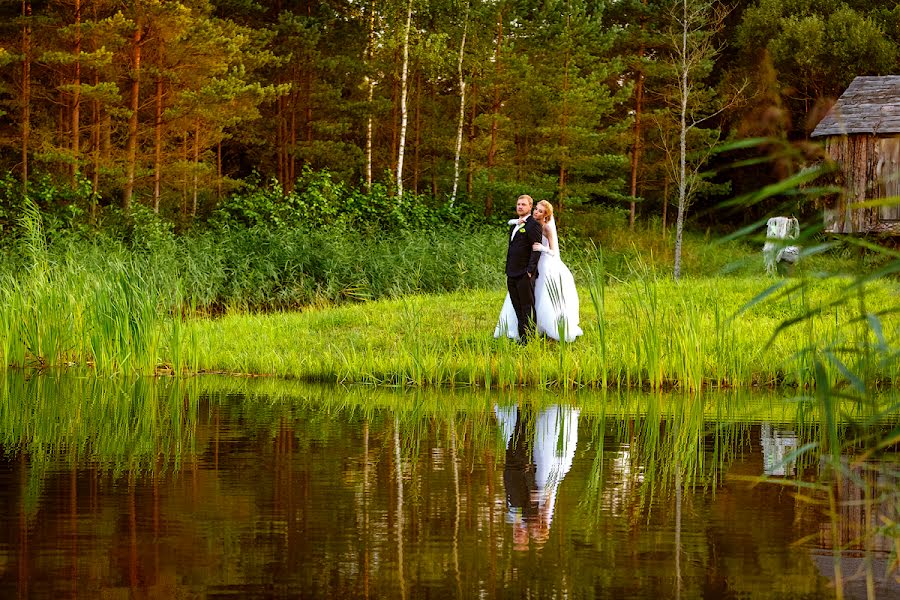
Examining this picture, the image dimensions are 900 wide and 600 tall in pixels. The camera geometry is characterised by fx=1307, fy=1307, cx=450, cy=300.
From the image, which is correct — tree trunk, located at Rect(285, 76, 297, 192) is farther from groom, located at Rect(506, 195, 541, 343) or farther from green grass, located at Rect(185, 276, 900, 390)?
groom, located at Rect(506, 195, 541, 343)

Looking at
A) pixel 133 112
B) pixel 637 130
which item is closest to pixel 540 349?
pixel 133 112

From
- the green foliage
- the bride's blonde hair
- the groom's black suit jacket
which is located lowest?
the groom's black suit jacket

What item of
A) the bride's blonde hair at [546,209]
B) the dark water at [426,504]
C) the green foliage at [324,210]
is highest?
the green foliage at [324,210]

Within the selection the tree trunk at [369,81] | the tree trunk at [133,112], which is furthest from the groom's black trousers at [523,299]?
the tree trunk at [369,81]

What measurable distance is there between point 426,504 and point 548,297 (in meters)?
8.94

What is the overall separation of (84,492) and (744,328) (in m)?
11.3

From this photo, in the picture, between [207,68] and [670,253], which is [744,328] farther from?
[670,253]

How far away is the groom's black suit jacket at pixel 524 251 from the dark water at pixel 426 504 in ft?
12.7

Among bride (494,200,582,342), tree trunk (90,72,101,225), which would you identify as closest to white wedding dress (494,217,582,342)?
bride (494,200,582,342)

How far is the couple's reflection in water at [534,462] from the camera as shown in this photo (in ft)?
20.3

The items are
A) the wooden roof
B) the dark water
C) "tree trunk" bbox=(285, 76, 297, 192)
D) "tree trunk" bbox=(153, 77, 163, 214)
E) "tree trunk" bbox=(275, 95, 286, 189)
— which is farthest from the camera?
"tree trunk" bbox=(275, 95, 286, 189)

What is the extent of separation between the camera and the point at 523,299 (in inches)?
597

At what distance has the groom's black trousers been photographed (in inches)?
597

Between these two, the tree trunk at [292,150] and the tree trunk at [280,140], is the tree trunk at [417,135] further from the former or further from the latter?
the tree trunk at [280,140]
